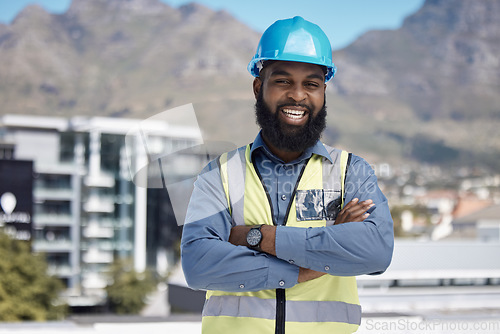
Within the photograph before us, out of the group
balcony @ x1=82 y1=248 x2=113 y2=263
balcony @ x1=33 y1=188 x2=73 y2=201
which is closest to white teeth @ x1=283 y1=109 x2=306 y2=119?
balcony @ x1=33 y1=188 x2=73 y2=201

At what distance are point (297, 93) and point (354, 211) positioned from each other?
1.06 ft

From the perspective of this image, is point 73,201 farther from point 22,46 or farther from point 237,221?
point 22,46

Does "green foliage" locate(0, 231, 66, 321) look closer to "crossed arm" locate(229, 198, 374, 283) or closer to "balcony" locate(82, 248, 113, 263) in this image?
"balcony" locate(82, 248, 113, 263)

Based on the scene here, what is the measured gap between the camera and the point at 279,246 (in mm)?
1436

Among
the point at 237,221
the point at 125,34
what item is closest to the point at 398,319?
the point at 237,221

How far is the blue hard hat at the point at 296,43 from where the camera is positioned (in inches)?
60.5

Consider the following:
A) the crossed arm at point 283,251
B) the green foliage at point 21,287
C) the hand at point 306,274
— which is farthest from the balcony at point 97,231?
the hand at point 306,274

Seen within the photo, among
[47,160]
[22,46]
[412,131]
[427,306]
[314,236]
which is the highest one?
[22,46]

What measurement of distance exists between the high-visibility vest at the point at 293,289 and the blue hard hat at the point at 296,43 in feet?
0.81

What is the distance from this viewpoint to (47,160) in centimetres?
4744

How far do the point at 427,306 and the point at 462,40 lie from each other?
650 ft

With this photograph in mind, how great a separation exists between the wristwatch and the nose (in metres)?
0.34

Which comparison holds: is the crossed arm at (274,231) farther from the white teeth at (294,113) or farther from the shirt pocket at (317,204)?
A: the white teeth at (294,113)

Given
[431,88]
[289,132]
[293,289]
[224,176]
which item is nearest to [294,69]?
[289,132]
